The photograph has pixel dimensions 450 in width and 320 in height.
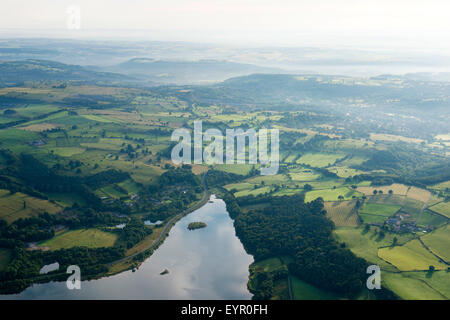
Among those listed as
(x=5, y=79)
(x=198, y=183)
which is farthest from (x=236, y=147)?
(x=5, y=79)

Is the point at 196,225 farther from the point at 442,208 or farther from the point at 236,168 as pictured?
the point at 442,208

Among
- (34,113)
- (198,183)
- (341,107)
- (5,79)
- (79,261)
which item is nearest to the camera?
(79,261)

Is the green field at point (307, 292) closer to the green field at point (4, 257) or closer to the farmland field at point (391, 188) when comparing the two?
the farmland field at point (391, 188)

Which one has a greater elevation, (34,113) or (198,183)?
(34,113)

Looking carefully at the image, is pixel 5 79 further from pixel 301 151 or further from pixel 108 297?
pixel 108 297

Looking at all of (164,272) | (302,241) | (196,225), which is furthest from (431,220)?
(164,272)

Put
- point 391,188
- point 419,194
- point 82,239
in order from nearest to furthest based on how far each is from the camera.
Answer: point 82,239 < point 419,194 < point 391,188

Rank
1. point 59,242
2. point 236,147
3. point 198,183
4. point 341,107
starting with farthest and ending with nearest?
point 341,107 → point 236,147 → point 198,183 → point 59,242

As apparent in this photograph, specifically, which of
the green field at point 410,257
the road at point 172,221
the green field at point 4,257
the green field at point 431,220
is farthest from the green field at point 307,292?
the green field at point 4,257

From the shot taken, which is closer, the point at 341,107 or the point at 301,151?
the point at 301,151
